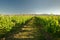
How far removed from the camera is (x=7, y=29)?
21.5m

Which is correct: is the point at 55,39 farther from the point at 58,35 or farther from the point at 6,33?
the point at 6,33

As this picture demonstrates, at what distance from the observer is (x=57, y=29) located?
70.5 ft

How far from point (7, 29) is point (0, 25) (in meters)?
1.80

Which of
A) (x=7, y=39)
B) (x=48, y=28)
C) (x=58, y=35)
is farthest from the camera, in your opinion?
(x=48, y=28)

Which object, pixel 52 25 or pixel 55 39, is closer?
pixel 55 39

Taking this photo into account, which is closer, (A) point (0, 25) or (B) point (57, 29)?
(B) point (57, 29)

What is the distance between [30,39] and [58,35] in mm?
3492

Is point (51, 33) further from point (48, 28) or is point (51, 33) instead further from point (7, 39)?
point (7, 39)

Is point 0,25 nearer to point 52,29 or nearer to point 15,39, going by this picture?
point 15,39

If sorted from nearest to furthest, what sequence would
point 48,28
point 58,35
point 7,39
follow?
point 7,39 < point 58,35 < point 48,28

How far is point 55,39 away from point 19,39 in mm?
3616

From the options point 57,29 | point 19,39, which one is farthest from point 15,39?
point 57,29

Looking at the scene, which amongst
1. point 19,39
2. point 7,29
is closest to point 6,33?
point 7,29

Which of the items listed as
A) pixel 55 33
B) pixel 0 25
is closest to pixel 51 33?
pixel 55 33
